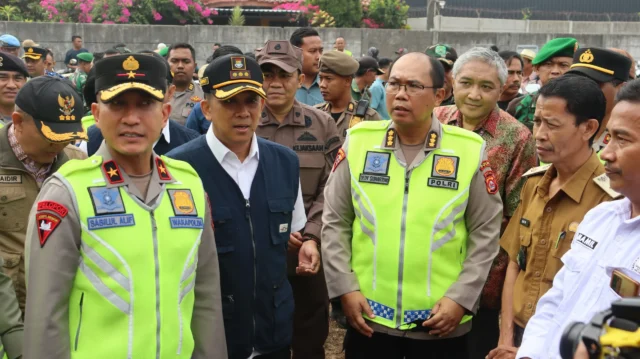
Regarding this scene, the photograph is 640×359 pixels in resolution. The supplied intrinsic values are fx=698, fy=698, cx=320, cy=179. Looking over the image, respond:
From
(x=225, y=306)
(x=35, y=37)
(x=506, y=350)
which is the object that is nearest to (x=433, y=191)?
(x=506, y=350)

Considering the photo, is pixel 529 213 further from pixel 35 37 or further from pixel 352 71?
pixel 35 37

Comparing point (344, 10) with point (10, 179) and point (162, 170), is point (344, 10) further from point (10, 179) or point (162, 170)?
point (162, 170)

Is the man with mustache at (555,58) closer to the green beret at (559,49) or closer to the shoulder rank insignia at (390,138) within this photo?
the green beret at (559,49)

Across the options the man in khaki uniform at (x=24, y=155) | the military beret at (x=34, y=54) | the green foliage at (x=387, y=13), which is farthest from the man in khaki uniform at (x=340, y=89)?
the green foliage at (x=387, y=13)

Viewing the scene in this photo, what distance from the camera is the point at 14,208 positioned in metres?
3.28

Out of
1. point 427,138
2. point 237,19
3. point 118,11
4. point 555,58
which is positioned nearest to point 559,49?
point 555,58

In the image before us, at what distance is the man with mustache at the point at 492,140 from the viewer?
12.8ft

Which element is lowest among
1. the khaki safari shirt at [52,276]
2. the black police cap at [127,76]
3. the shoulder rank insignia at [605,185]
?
the khaki safari shirt at [52,276]

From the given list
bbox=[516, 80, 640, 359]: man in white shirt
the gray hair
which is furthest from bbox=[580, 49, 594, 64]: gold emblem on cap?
bbox=[516, 80, 640, 359]: man in white shirt

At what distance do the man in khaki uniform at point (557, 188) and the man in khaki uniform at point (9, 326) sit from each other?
203 cm

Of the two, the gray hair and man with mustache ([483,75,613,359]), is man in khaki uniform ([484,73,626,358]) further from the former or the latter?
the gray hair

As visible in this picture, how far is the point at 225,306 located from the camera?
3168 mm

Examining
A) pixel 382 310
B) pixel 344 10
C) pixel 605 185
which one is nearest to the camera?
pixel 605 185

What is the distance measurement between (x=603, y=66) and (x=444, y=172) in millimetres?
1354
